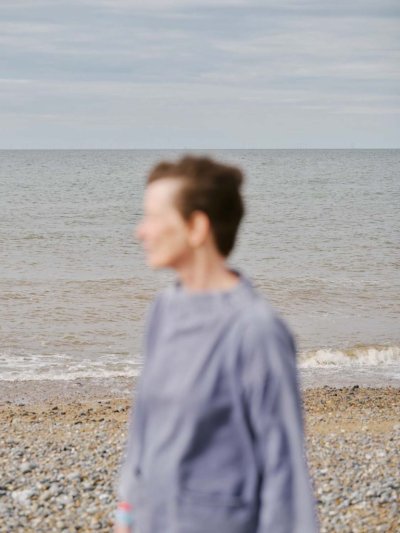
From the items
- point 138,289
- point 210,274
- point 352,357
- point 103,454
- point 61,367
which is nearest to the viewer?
point 210,274

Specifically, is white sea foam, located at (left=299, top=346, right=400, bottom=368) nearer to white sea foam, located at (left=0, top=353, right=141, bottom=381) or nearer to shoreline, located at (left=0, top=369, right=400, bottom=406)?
shoreline, located at (left=0, top=369, right=400, bottom=406)

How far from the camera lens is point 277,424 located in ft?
7.75

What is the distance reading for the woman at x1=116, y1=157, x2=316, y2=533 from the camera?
2.35 m

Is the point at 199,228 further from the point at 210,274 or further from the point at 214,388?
the point at 214,388

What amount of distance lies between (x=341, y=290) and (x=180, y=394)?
22375mm

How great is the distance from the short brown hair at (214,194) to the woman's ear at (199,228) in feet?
0.04

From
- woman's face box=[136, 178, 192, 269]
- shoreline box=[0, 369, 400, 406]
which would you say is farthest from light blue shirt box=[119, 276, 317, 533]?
shoreline box=[0, 369, 400, 406]

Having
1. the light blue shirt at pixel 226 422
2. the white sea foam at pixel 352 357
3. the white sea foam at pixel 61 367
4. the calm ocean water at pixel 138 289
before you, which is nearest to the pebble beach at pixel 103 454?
the white sea foam at pixel 61 367

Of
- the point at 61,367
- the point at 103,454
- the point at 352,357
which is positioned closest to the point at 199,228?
the point at 103,454

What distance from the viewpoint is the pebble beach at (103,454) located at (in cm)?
706

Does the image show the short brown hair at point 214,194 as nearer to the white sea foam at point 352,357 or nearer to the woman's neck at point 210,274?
the woman's neck at point 210,274

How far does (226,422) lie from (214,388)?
0.11m

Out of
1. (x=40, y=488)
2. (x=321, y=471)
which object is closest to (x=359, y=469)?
(x=321, y=471)

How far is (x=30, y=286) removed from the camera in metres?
24.3
